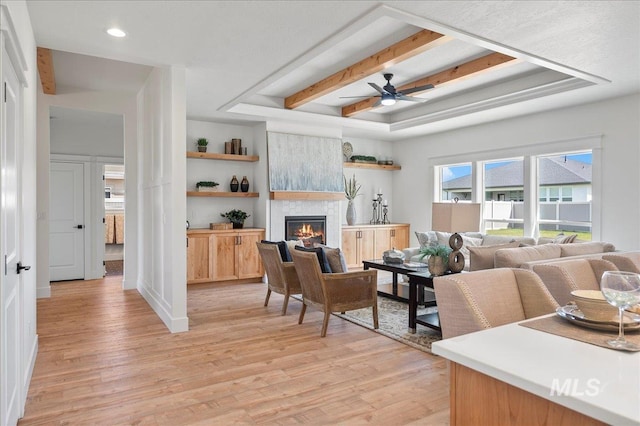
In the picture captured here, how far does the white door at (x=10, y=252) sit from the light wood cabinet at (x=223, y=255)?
3.60m

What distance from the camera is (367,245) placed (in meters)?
7.82

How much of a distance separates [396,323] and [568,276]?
221cm

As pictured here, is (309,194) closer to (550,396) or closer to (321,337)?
(321,337)

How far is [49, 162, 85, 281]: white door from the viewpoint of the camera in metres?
6.85

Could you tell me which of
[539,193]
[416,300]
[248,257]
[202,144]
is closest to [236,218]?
[248,257]

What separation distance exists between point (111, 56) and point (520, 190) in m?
5.93

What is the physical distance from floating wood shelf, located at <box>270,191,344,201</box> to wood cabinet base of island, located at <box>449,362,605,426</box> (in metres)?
5.59

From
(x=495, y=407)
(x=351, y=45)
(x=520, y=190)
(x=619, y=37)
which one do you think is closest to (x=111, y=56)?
(x=351, y=45)

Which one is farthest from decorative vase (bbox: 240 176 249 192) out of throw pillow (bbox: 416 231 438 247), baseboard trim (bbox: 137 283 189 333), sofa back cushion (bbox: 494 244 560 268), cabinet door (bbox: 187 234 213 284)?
sofa back cushion (bbox: 494 244 560 268)

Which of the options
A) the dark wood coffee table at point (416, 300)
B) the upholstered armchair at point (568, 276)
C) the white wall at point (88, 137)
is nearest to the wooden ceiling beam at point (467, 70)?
the dark wood coffee table at point (416, 300)

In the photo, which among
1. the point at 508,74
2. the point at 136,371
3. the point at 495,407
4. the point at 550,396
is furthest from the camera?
the point at 508,74

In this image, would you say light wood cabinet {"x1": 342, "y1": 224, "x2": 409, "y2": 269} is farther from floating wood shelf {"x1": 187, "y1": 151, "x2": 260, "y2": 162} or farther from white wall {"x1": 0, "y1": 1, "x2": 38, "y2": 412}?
white wall {"x1": 0, "y1": 1, "x2": 38, "y2": 412}

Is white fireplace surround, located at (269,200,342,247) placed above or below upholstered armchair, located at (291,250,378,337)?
above

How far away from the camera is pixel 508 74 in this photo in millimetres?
5188
